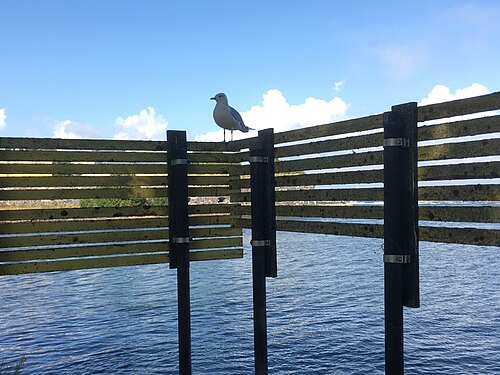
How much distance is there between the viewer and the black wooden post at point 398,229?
4.79 meters

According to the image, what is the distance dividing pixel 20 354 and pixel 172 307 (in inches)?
178

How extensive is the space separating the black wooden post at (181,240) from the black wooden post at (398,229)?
3201 mm

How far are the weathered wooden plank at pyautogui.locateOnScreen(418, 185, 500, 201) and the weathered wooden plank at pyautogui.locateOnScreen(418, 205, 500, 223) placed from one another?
3.8 inches

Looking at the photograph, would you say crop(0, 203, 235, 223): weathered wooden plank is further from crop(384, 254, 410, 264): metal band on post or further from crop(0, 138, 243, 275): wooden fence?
crop(384, 254, 410, 264): metal band on post

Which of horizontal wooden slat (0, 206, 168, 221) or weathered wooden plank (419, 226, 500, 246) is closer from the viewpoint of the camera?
weathered wooden plank (419, 226, 500, 246)

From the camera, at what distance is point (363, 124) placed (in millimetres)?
6238

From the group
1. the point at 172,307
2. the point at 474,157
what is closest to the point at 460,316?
the point at 172,307

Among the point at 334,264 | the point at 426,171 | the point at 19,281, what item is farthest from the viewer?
the point at 334,264

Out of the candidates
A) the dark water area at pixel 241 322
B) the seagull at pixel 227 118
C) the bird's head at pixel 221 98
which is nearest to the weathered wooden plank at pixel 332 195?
the seagull at pixel 227 118

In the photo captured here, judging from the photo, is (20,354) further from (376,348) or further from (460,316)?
(460,316)

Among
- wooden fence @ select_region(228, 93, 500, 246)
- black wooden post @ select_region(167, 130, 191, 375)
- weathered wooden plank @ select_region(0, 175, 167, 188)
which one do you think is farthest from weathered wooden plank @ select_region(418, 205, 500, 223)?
weathered wooden plank @ select_region(0, 175, 167, 188)

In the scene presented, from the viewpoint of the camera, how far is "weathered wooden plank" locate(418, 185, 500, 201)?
491cm

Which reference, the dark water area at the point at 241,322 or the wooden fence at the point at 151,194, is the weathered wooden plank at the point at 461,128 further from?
the dark water area at the point at 241,322

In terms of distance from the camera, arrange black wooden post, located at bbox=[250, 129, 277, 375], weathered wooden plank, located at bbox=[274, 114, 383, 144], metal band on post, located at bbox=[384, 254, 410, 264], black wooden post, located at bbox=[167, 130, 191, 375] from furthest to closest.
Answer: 1. black wooden post, located at bbox=[167, 130, 191, 375]
2. black wooden post, located at bbox=[250, 129, 277, 375]
3. weathered wooden plank, located at bbox=[274, 114, 383, 144]
4. metal band on post, located at bbox=[384, 254, 410, 264]
